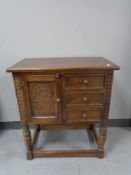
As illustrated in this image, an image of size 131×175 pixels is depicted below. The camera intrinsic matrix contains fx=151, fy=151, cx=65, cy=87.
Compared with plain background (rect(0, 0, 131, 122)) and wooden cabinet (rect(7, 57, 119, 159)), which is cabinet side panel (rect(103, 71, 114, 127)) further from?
plain background (rect(0, 0, 131, 122))

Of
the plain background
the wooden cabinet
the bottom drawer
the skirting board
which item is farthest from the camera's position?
the skirting board

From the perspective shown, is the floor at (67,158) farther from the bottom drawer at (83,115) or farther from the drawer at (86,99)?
the drawer at (86,99)

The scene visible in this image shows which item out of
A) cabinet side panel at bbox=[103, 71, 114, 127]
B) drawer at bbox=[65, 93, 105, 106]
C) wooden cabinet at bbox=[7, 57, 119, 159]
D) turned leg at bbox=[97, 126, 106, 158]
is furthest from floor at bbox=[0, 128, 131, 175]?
drawer at bbox=[65, 93, 105, 106]

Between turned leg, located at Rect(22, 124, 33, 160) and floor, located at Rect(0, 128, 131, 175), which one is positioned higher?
turned leg, located at Rect(22, 124, 33, 160)

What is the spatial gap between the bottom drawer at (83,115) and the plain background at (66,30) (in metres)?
0.71

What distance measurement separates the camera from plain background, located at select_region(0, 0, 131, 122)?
1597 millimetres

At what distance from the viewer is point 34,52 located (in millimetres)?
1748

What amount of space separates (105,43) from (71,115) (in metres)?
0.92

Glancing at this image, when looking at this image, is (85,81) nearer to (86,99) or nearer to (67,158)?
(86,99)

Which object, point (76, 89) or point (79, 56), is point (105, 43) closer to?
point (79, 56)

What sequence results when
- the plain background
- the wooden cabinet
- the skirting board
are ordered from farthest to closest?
the skirting board → the plain background → the wooden cabinet

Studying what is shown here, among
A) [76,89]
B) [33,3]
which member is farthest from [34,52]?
[76,89]

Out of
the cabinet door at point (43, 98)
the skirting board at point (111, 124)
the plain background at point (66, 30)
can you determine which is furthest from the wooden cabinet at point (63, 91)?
the skirting board at point (111, 124)

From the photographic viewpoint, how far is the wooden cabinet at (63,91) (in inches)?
48.3
